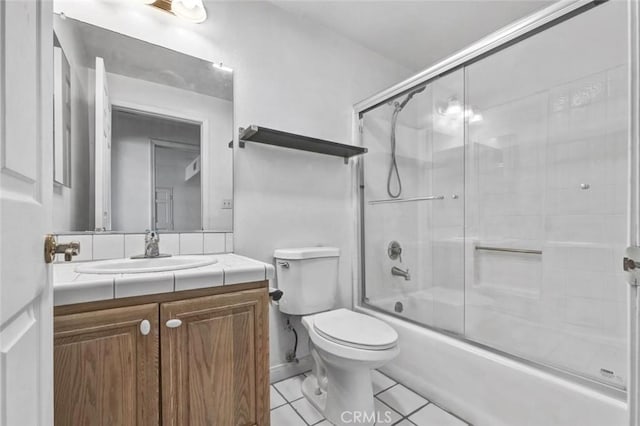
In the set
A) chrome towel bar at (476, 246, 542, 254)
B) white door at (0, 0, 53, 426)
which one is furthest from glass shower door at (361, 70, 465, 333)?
white door at (0, 0, 53, 426)

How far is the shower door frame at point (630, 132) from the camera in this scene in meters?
0.65

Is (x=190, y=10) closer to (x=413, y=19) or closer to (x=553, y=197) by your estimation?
(x=413, y=19)

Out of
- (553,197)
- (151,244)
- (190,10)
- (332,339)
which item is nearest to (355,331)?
(332,339)

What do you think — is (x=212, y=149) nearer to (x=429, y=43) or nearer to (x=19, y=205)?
(x=19, y=205)

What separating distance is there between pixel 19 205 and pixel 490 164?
7.19 feet

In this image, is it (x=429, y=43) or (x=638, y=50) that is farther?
(x=429, y=43)

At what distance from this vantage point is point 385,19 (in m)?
1.95

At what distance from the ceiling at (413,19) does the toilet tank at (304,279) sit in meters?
1.55

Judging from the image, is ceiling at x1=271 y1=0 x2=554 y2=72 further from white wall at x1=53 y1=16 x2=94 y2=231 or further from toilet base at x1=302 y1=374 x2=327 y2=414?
toilet base at x1=302 y1=374 x2=327 y2=414

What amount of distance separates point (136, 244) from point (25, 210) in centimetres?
104

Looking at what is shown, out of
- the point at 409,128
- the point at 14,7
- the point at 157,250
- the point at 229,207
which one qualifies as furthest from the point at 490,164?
the point at 14,7

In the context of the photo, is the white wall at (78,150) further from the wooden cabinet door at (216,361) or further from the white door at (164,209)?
the wooden cabinet door at (216,361)

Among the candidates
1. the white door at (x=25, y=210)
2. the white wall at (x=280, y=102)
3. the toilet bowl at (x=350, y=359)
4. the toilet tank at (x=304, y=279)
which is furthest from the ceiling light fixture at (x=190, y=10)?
the toilet bowl at (x=350, y=359)

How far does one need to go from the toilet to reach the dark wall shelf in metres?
0.66
